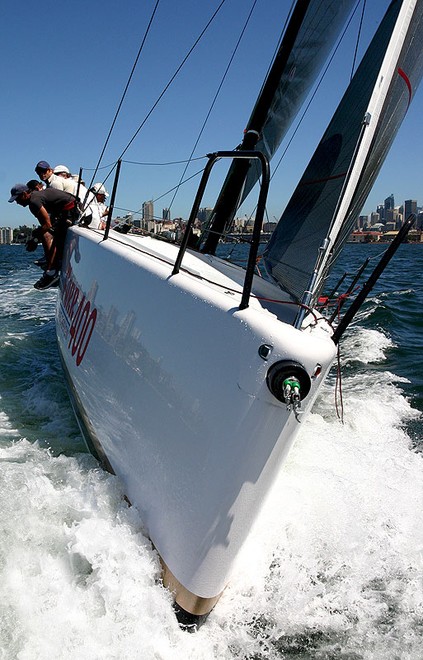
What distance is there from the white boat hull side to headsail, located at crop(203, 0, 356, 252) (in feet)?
5.72

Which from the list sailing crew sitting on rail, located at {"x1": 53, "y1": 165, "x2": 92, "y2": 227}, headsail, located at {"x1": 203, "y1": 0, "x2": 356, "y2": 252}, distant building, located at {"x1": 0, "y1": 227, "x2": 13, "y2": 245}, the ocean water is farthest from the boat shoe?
distant building, located at {"x1": 0, "y1": 227, "x2": 13, "y2": 245}

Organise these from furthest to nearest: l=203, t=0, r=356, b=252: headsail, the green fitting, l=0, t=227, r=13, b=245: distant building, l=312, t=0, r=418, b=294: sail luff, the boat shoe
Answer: l=0, t=227, r=13, b=245: distant building < the boat shoe < l=203, t=0, r=356, b=252: headsail < l=312, t=0, r=418, b=294: sail luff < the green fitting

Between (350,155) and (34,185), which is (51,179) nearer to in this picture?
(34,185)

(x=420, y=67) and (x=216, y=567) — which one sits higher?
(x=420, y=67)

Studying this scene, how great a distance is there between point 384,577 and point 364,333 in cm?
576

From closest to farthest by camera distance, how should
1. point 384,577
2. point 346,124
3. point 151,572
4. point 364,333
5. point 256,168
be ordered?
point 151,572 < point 384,577 < point 346,124 < point 256,168 < point 364,333

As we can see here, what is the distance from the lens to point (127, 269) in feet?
10.2

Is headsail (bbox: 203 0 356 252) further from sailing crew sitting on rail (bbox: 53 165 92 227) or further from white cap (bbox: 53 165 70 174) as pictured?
white cap (bbox: 53 165 70 174)

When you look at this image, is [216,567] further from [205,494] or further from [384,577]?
[384,577]

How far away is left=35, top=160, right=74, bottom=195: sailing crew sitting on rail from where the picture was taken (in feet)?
18.2

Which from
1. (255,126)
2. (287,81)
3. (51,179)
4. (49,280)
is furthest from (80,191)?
(287,81)

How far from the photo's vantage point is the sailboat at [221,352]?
6.84 feet

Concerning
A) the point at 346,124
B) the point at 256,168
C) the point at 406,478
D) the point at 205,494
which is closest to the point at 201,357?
the point at 205,494

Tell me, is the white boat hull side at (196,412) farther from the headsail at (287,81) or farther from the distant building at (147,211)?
the headsail at (287,81)
